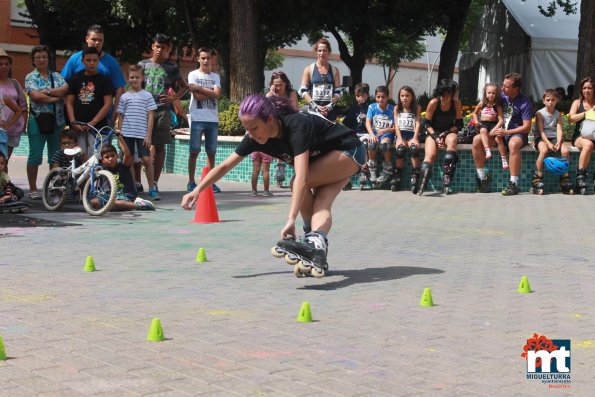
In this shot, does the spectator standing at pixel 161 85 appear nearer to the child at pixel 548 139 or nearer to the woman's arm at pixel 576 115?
the child at pixel 548 139

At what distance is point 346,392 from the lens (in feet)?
15.1

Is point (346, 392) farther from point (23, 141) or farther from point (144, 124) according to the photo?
point (23, 141)

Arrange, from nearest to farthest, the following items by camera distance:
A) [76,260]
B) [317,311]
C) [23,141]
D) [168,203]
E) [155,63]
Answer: [317,311] → [76,260] → [168,203] → [155,63] → [23,141]

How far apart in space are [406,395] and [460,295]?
265cm

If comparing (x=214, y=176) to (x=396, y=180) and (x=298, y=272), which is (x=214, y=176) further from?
(x=396, y=180)

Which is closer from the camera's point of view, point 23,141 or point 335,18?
point 23,141

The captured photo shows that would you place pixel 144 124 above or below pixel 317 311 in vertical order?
above

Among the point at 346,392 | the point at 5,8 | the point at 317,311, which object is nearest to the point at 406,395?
the point at 346,392

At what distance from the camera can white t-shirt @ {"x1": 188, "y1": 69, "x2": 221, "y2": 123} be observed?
14820 millimetres

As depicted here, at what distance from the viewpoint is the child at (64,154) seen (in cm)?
1267

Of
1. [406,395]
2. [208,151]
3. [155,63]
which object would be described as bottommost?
[406,395]

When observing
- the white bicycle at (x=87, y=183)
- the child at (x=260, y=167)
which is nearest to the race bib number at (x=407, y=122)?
the child at (x=260, y=167)

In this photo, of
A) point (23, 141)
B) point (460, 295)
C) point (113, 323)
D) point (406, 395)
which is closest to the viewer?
point (406, 395)

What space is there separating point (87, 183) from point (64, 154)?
0.89 meters
